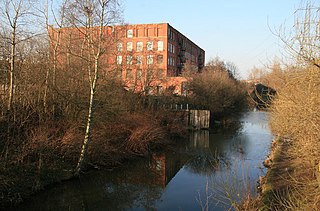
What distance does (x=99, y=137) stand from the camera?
14969 mm

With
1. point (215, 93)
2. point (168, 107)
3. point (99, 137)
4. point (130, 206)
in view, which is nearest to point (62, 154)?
point (99, 137)

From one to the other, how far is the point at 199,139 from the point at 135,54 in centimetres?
921

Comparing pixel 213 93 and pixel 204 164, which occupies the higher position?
pixel 213 93

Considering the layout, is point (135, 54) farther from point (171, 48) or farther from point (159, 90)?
point (171, 48)

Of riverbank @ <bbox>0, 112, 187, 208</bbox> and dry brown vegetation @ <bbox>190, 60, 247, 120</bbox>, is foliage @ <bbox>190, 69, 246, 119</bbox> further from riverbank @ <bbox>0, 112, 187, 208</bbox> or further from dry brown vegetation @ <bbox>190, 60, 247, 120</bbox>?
riverbank @ <bbox>0, 112, 187, 208</bbox>

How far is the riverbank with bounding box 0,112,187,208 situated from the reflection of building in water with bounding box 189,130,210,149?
12.0 feet

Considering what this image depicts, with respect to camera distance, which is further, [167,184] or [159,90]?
[159,90]

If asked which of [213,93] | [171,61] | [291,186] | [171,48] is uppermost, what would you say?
[171,48]

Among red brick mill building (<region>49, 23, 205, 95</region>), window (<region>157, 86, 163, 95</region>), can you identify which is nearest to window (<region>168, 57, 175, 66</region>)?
red brick mill building (<region>49, 23, 205, 95</region>)

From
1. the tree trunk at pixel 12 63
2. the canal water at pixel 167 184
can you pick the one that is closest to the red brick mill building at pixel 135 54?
the tree trunk at pixel 12 63

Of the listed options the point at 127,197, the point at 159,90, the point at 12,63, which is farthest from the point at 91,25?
the point at 159,90

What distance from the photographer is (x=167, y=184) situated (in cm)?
1297

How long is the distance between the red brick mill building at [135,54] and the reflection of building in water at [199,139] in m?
5.13

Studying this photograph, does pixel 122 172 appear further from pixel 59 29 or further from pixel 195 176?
pixel 59 29
